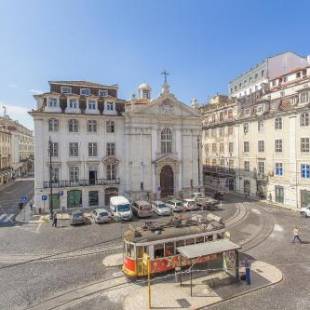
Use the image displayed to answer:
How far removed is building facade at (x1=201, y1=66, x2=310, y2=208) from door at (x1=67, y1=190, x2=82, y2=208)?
28165 millimetres

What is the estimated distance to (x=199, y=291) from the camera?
14984 mm

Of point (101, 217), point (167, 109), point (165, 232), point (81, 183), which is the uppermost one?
point (167, 109)

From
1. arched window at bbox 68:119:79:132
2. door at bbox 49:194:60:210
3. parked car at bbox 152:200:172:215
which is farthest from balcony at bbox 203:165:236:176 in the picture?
door at bbox 49:194:60:210

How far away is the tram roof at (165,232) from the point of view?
16.3 m

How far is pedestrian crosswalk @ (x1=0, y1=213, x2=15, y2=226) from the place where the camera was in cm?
3070

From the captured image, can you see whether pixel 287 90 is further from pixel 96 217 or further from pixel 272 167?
pixel 96 217

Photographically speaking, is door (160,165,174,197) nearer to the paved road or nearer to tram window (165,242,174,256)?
the paved road

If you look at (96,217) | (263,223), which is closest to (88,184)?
(96,217)

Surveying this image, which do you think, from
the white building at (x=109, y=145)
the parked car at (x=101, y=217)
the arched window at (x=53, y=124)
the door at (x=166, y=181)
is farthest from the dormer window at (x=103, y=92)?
the parked car at (x=101, y=217)

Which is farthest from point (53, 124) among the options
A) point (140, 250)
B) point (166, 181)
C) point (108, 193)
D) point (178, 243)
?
point (178, 243)

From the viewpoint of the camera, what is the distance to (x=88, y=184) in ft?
122

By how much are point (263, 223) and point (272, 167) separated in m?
13.5

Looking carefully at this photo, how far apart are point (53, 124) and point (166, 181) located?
18894 millimetres

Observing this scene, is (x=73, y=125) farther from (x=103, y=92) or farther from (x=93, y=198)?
(x=93, y=198)
